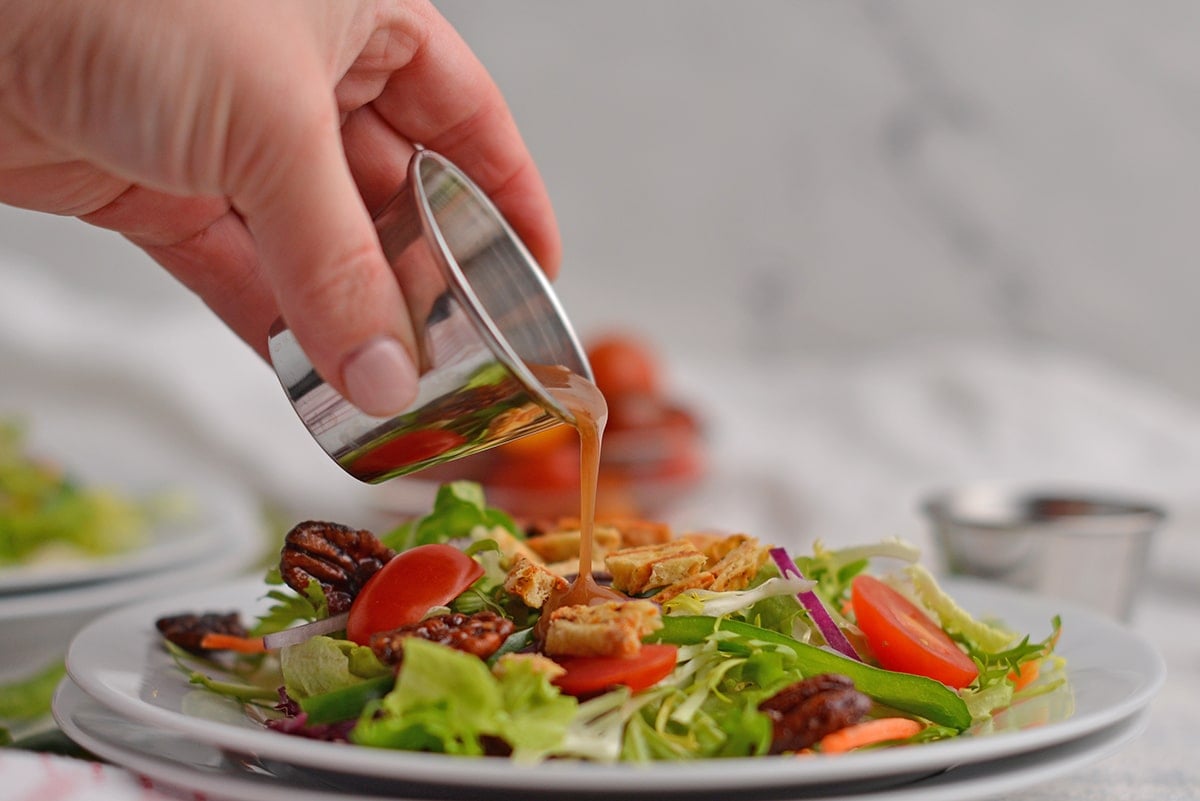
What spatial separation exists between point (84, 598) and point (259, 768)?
148 centimetres

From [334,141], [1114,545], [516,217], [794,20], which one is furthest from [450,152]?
[794,20]

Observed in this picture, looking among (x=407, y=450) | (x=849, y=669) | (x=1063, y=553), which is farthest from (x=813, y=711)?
(x=1063, y=553)

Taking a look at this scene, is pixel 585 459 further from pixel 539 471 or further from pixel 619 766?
pixel 539 471

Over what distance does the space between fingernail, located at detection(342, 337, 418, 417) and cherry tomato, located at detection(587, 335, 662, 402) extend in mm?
3562

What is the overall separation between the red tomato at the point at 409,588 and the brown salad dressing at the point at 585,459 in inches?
6.9

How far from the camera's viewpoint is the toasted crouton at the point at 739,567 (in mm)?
2387

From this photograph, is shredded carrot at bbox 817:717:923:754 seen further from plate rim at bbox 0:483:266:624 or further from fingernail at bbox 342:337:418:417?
plate rim at bbox 0:483:266:624

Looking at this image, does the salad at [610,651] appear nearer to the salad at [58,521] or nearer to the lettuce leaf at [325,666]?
the lettuce leaf at [325,666]

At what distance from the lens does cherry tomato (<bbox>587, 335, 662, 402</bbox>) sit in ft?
18.4

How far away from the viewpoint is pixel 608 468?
16.5 feet

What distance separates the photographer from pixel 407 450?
2135 mm

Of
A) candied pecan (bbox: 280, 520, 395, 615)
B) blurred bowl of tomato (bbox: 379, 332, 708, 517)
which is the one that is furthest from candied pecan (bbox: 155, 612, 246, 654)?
blurred bowl of tomato (bbox: 379, 332, 708, 517)

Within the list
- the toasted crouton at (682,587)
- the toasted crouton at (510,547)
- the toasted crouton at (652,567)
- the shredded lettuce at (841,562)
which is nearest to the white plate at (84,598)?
the toasted crouton at (510,547)

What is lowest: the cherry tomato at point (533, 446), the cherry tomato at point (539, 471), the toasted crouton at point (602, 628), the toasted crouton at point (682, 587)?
the cherry tomato at point (539, 471)
